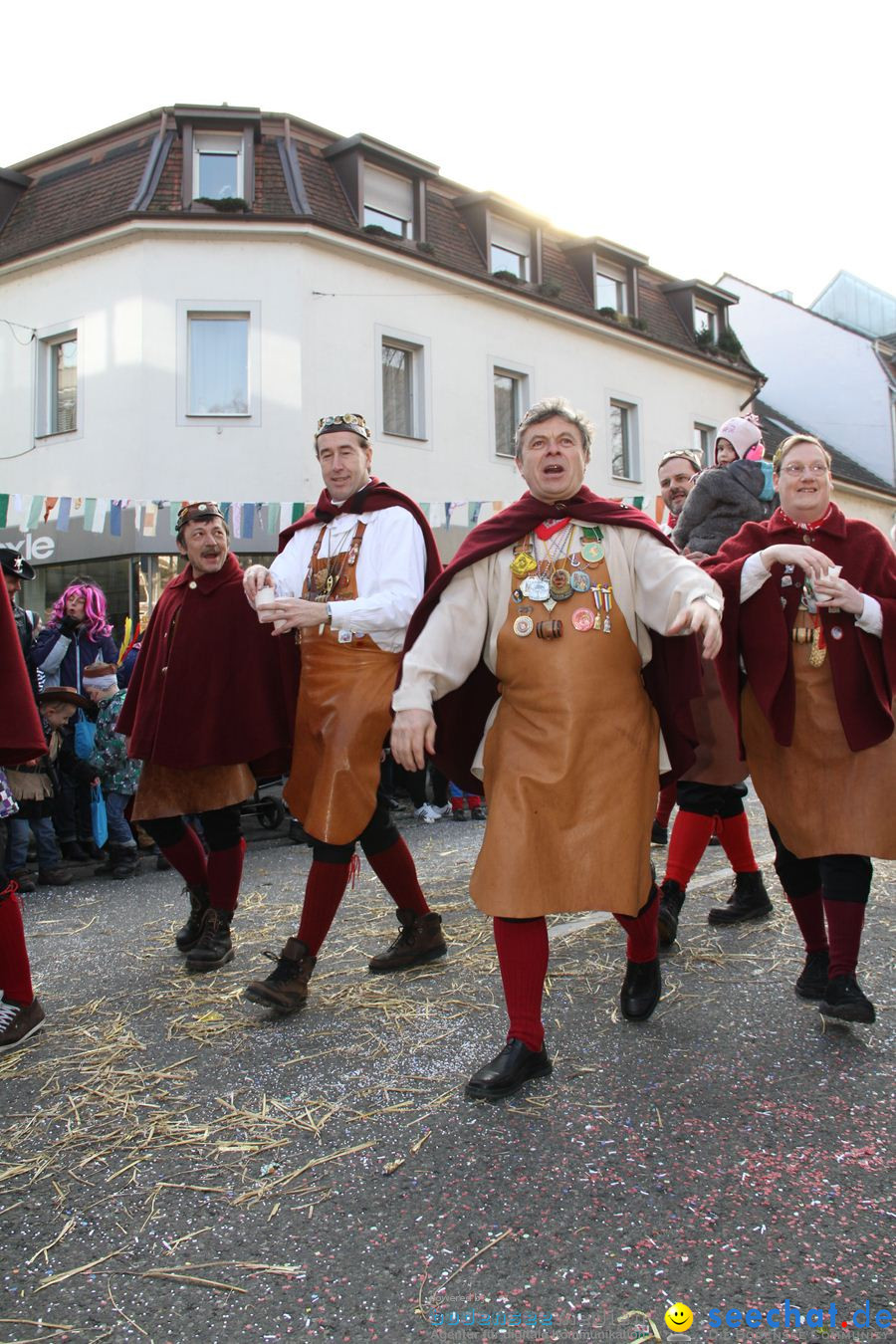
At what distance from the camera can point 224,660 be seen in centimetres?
480

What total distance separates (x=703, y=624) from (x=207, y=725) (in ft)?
7.96

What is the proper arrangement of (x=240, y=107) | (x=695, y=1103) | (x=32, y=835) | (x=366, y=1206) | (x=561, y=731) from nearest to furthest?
(x=366, y=1206), (x=695, y=1103), (x=561, y=731), (x=32, y=835), (x=240, y=107)

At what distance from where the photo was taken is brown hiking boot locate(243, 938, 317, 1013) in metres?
3.87

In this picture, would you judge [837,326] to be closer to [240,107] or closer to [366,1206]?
[240,107]

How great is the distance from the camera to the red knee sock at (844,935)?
3541 mm

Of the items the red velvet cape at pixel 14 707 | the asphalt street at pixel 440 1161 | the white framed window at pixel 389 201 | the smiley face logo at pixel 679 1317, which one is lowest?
the smiley face logo at pixel 679 1317

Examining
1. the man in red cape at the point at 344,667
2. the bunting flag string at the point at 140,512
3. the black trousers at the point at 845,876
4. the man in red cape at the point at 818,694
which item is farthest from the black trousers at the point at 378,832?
the bunting flag string at the point at 140,512

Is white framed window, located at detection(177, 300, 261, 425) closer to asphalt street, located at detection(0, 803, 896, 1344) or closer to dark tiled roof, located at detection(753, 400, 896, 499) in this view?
asphalt street, located at detection(0, 803, 896, 1344)

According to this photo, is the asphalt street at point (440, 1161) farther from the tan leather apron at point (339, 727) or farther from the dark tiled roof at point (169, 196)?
the dark tiled roof at point (169, 196)

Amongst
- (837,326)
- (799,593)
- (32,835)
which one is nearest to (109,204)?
(32,835)

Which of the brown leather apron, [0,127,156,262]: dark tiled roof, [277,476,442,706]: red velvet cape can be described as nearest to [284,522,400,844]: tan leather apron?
[277,476,442,706]: red velvet cape

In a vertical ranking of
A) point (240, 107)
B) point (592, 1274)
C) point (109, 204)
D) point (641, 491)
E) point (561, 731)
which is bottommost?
point (592, 1274)

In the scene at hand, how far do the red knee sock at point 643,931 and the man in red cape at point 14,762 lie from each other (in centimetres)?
212

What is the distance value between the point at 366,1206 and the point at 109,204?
59.1ft
